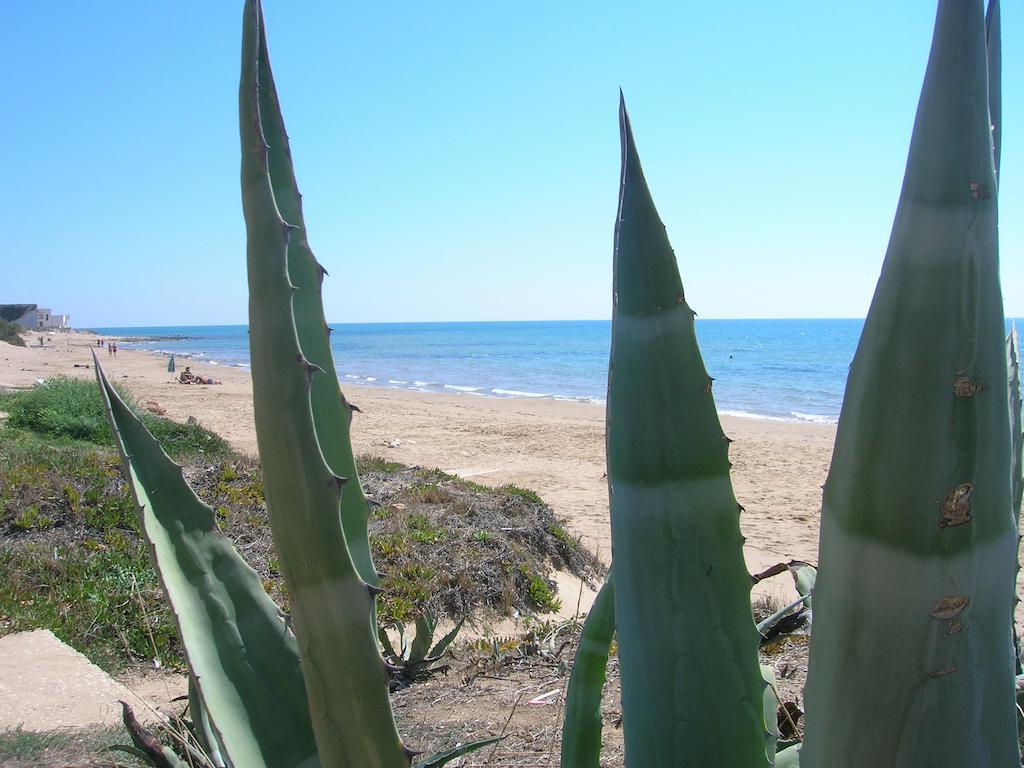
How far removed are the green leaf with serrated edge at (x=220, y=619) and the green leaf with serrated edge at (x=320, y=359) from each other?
0.26 metres

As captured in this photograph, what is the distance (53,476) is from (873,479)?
6.38m

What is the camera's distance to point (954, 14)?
0.64 m

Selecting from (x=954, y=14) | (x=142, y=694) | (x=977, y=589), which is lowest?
(x=142, y=694)

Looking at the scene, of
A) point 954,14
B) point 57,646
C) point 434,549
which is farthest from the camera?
point 434,549

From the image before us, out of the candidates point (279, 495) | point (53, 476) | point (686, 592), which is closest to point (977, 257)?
point (686, 592)

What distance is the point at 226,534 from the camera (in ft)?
18.0

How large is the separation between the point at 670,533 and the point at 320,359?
60 cm

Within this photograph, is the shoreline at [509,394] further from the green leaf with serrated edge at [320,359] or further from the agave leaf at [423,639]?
the green leaf with serrated edge at [320,359]

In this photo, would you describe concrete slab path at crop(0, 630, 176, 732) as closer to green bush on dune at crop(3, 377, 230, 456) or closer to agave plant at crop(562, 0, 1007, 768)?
agave plant at crop(562, 0, 1007, 768)

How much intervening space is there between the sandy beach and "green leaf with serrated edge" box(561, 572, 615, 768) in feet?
11.9

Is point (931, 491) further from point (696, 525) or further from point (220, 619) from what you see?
point (220, 619)

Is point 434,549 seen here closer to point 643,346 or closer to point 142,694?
point 142,694

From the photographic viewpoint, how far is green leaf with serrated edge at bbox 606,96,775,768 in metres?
1.00

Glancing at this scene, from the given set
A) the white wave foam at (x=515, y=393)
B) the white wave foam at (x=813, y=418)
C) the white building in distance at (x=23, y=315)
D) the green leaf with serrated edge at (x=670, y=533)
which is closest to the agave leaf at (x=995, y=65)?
the green leaf with serrated edge at (x=670, y=533)
